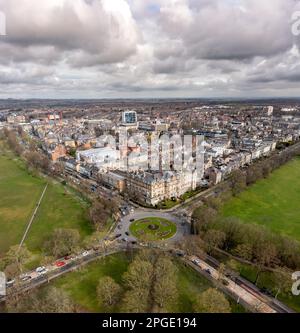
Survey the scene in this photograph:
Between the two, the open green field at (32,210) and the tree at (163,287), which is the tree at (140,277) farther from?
the open green field at (32,210)

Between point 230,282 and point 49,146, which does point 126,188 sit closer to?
point 230,282

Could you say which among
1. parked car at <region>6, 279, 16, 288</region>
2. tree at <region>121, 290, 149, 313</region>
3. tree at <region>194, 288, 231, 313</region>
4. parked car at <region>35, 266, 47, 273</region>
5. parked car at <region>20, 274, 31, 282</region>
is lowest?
parked car at <region>20, 274, 31, 282</region>

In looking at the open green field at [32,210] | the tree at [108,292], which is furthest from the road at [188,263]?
the tree at [108,292]

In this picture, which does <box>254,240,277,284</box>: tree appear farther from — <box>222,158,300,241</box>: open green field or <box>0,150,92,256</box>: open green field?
<box>0,150,92,256</box>: open green field

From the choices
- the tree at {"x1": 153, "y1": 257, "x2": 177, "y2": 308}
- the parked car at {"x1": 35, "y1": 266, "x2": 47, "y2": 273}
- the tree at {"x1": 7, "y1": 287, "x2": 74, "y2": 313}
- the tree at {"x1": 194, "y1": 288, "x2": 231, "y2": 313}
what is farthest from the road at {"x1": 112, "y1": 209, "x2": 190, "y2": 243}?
the tree at {"x1": 7, "y1": 287, "x2": 74, "y2": 313}

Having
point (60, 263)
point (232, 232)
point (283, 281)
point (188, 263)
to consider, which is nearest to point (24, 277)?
point (60, 263)
